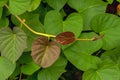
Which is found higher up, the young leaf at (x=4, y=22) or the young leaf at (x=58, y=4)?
the young leaf at (x=58, y=4)

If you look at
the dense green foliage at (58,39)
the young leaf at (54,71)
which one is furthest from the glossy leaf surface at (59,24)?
the young leaf at (54,71)

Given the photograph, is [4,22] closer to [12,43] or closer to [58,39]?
[12,43]

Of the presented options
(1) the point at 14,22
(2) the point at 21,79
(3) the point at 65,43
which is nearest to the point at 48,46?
(3) the point at 65,43

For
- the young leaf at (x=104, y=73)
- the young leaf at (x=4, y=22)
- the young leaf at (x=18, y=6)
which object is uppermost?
the young leaf at (x=18, y=6)

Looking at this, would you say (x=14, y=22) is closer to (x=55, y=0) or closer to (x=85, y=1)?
(x=55, y=0)

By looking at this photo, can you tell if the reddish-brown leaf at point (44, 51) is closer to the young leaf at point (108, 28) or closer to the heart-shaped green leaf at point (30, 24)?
the heart-shaped green leaf at point (30, 24)

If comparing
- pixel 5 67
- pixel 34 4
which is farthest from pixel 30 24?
pixel 5 67
